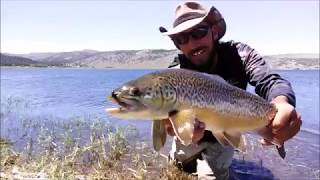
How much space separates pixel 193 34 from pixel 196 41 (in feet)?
0.45

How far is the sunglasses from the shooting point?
4793 mm

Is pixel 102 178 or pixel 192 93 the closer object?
pixel 192 93

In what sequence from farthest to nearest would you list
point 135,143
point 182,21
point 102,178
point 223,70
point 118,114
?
point 135,143, point 102,178, point 223,70, point 182,21, point 118,114

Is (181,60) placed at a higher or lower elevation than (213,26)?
lower

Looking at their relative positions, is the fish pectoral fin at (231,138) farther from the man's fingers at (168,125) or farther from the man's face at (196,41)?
the man's face at (196,41)

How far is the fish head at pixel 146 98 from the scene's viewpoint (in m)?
2.91

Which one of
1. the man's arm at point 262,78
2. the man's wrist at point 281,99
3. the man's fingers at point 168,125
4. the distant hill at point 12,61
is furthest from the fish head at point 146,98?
the distant hill at point 12,61

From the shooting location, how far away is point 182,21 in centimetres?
502

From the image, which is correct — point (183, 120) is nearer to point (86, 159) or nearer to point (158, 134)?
point (158, 134)

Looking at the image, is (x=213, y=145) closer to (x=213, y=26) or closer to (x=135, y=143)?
(x=213, y=26)

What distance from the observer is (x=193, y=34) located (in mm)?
4797

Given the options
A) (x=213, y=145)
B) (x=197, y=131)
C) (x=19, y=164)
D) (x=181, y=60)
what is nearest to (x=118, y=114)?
(x=197, y=131)

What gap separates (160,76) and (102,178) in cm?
533

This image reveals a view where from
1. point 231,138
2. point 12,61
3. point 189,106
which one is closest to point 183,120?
point 189,106
